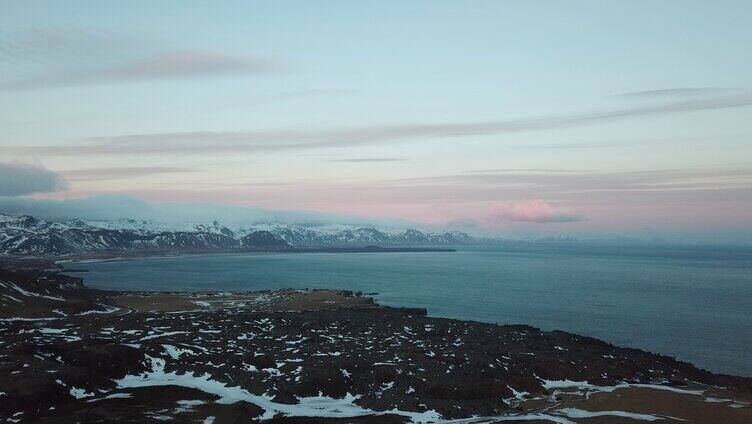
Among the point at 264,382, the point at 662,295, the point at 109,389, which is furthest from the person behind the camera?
the point at 662,295

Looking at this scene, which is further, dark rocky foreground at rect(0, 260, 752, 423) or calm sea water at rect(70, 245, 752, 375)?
calm sea water at rect(70, 245, 752, 375)

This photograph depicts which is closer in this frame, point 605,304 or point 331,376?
point 331,376

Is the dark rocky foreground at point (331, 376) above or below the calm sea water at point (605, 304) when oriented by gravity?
Result: above

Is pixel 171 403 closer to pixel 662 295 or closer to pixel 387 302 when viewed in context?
pixel 387 302

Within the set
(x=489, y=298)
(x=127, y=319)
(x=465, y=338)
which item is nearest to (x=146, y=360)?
(x=127, y=319)

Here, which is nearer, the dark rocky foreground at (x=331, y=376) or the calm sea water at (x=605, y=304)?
the dark rocky foreground at (x=331, y=376)

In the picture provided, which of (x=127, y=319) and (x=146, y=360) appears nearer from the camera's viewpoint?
(x=146, y=360)

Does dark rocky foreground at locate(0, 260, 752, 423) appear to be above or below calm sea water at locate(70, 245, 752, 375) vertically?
above

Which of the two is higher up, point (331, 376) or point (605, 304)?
point (331, 376)
